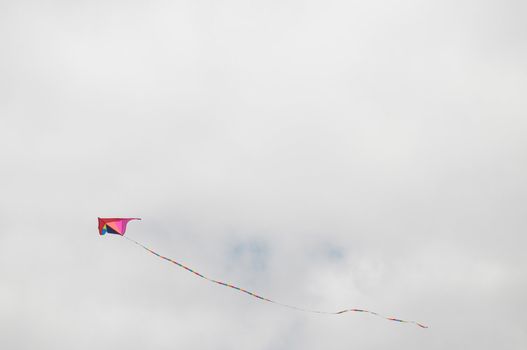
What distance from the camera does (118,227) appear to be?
52625mm
